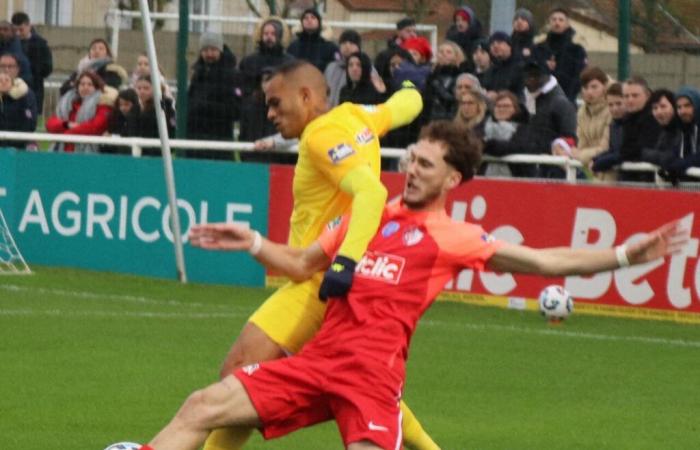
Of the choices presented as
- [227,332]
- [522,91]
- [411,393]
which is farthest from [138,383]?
[522,91]

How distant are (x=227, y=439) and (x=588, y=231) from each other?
8505 millimetres

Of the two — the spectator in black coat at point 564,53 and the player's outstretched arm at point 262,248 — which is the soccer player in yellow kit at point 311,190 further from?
the spectator in black coat at point 564,53

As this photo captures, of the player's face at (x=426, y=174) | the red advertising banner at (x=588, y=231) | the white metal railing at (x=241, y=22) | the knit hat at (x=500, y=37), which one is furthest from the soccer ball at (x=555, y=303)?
the player's face at (x=426, y=174)

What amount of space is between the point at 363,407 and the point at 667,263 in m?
8.68

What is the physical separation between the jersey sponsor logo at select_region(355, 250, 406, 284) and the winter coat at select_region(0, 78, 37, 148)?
1334cm

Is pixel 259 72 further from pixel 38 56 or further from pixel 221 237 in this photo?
pixel 221 237

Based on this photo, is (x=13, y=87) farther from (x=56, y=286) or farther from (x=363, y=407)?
(x=363, y=407)

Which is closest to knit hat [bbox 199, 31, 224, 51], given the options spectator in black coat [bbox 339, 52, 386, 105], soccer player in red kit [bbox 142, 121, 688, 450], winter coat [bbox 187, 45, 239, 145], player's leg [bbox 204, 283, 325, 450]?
winter coat [bbox 187, 45, 239, 145]

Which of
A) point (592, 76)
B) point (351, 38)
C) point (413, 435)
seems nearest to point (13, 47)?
point (351, 38)

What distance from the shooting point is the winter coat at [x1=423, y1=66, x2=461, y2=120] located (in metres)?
17.3

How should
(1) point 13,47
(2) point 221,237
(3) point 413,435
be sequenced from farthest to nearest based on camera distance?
(1) point 13,47 < (3) point 413,435 < (2) point 221,237

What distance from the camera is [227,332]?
14.3 metres

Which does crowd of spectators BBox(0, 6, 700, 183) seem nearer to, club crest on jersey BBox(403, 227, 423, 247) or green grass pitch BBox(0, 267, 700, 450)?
green grass pitch BBox(0, 267, 700, 450)

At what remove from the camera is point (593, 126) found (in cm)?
1634
